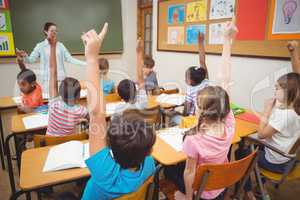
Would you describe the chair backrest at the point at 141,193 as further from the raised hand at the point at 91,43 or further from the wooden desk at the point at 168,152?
the raised hand at the point at 91,43

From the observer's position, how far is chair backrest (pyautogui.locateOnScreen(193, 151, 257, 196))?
3.87ft

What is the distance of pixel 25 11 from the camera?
168 inches

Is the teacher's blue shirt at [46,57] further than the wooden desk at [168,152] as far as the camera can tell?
Yes

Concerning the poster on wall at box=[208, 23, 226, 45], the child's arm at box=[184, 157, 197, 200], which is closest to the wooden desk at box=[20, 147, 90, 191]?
the child's arm at box=[184, 157, 197, 200]

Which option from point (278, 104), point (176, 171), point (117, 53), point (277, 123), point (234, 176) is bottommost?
point (176, 171)

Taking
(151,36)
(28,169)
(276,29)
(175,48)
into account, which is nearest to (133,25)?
(151,36)

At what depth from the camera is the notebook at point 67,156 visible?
1.36 m

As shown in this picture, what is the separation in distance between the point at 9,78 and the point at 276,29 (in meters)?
Result: 4.47

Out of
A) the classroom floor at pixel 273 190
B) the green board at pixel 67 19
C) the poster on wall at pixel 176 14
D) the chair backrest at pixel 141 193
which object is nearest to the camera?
the chair backrest at pixel 141 193

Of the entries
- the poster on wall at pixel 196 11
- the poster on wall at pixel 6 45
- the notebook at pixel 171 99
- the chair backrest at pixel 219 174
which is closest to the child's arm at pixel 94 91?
the chair backrest at pixel 219 174

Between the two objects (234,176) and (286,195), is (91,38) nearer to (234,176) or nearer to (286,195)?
(234,176)

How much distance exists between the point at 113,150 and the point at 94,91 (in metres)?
0.29

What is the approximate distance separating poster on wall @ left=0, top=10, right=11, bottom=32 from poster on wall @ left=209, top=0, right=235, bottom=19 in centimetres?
345

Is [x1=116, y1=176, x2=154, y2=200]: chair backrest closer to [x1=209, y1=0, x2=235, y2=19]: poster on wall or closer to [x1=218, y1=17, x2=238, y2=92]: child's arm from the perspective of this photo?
[x1=218, y1=17, x2=238, y2=92]: child's arm
